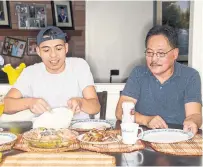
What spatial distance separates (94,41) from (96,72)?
390 millimetres

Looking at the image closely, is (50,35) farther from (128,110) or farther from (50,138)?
(50,138)

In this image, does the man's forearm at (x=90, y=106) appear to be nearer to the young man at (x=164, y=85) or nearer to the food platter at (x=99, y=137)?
the young man at (x=164, y=85)

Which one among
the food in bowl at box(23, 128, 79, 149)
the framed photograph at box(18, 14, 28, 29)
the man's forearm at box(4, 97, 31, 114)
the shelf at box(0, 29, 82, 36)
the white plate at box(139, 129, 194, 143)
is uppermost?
the framed photograph at box(18, 14, 28, 29)

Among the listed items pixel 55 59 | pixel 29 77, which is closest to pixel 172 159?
pixel 55 59

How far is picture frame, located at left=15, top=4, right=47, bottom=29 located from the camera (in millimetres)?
4992

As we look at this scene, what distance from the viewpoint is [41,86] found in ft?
7.11

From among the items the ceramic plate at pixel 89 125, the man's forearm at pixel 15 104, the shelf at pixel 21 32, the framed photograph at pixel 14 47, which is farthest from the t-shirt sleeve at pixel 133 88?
the framed photograph at pixel 14 47

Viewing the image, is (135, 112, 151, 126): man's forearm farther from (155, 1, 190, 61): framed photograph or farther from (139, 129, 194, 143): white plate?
(155, 1, 190, 61): framed photograph

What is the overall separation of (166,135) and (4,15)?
3.81 metres

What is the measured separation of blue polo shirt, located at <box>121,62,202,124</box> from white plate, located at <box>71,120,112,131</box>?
0.93 feet

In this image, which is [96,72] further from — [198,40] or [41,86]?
[41,86]

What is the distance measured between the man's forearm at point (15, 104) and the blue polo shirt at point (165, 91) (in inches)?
20.6

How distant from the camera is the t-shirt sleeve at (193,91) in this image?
1979 mm

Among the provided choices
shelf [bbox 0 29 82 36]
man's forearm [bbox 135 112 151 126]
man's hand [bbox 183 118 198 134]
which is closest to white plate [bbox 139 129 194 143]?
man's hand [bbox 183 118 198 134]
